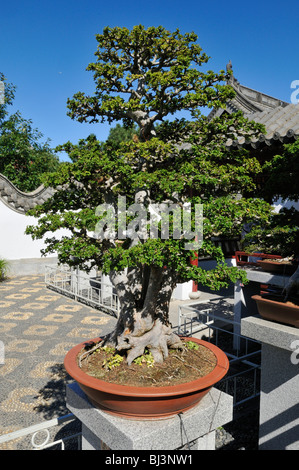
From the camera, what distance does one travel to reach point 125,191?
11.1ft

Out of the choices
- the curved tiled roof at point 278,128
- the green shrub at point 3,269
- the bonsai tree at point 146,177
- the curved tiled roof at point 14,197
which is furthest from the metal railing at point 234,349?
the curved tiled roof at point 14,197

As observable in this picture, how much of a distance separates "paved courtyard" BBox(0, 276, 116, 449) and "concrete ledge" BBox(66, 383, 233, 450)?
7.54 ft

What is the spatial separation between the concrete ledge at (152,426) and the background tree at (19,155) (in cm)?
1804

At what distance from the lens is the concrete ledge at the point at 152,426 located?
82.6 inches

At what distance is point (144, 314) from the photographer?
3.13m

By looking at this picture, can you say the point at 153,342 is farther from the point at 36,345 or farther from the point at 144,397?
the point at 36,345

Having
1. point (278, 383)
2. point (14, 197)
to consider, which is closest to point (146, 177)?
point (278, 383)

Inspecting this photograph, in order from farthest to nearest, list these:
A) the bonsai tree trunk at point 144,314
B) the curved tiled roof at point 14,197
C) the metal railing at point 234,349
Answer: the curved tiled roof at point 14,197 < the metal railing at point 234,349 < the bonsai tree trunk at point 144,314

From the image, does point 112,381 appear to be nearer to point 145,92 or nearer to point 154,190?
point 154,190

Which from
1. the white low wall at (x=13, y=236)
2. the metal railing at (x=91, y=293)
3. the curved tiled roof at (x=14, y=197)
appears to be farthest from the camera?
the white low wall at (x=13, y=236)

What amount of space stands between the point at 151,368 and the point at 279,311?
1215 millimetres

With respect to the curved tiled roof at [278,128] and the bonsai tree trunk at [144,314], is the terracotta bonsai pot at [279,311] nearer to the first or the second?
the bonsai tree trunk at [144,314]

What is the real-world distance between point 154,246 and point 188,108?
156 centimetres
